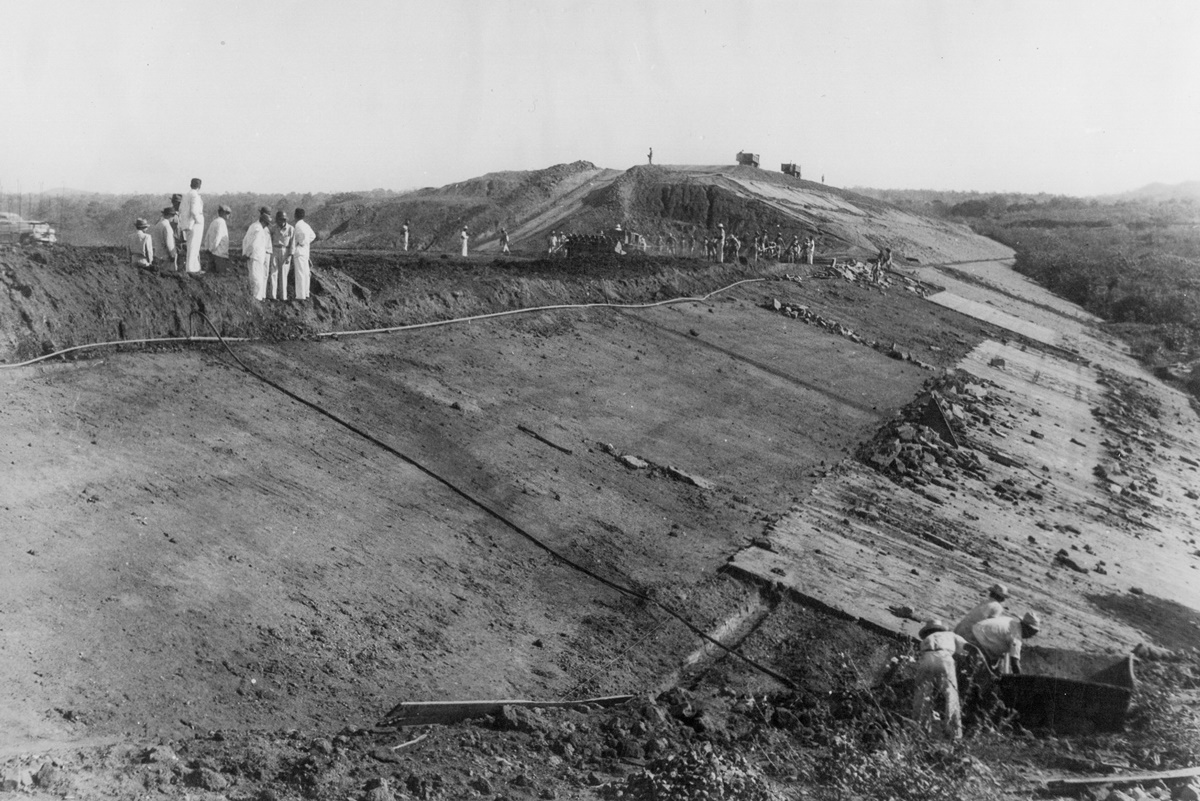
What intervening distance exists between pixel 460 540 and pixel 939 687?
177 inches

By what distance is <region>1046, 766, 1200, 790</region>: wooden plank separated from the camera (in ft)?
24.4

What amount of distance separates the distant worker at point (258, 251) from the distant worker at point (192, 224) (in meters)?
0.59

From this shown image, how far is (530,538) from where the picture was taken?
414 inches

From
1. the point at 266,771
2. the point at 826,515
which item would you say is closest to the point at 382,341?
the point at 826,515

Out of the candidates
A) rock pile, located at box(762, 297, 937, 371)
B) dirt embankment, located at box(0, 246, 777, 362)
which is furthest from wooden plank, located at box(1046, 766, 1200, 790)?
rock pile, located at box(762, 297, 937, 371)

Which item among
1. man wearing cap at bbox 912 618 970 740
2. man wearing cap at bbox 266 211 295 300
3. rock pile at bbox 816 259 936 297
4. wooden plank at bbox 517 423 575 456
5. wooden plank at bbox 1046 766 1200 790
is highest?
man wearing cap at bbox 266 211 295 300

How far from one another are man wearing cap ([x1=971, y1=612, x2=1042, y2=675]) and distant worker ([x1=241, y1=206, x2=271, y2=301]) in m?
9.45

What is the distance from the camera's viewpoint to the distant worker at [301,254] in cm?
1372

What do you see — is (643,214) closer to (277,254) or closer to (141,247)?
(277,254)

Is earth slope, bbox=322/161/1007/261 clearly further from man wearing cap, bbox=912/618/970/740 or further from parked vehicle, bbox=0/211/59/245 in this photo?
man wearing cap, bbox=912/618/970/740

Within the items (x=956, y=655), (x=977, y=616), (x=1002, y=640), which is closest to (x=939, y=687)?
(x=956, y=655)

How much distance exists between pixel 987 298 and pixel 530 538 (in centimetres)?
→ 3400

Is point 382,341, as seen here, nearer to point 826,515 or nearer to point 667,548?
point 667,548

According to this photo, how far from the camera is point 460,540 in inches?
397
